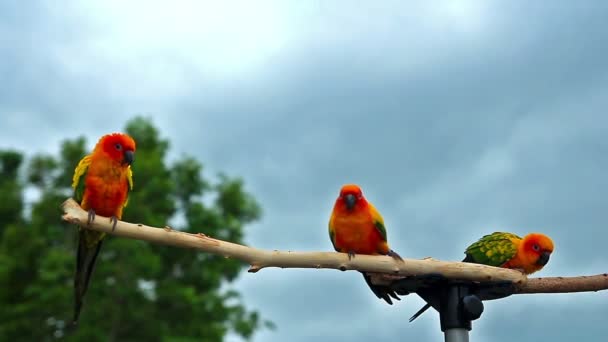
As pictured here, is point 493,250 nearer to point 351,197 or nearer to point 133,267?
point 351,197

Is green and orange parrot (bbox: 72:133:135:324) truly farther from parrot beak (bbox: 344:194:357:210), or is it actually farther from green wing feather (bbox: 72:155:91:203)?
parrot beak (bbox: 344:194:357:210)

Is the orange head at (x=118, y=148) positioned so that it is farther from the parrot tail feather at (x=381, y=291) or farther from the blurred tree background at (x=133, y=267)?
the blurred tree background at (x=133, y=267)

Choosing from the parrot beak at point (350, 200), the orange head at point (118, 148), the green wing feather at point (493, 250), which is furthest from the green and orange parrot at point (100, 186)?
the green wing feather at point (493, 250)

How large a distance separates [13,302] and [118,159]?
1193 cm

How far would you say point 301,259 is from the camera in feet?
16.0

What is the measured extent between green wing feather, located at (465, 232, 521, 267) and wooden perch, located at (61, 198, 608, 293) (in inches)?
24.8

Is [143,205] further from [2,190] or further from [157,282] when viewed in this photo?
[2,190]

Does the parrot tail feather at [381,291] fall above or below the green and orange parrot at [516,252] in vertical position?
below

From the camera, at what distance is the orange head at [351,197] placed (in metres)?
5.58

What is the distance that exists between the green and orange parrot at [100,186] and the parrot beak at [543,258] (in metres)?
3.70

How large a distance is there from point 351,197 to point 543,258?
1979mm

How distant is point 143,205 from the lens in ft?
51.2

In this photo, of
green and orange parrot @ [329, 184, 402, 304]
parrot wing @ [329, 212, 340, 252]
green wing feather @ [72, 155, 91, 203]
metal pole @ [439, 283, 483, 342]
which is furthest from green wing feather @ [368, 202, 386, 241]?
green wing feather @ [72, 155, 91, 203]

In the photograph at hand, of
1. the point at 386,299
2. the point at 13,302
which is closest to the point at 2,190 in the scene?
the point at 13,302
